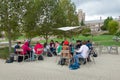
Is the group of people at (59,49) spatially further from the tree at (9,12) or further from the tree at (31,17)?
the tree at (31,17)

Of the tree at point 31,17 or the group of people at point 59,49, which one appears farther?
the tree at point 31,17

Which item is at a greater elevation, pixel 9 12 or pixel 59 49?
pixel 9 12

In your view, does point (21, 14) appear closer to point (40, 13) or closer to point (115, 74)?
point (40, 13)

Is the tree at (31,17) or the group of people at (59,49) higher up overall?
the tree at (31,17)

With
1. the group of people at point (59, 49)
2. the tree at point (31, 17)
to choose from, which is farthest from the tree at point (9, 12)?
the group of people at point (59, 49)

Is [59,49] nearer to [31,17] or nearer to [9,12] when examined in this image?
[9,12]

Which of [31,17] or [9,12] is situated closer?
[9,12]

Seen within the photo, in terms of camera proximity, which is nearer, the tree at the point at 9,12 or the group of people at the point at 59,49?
the group of people at the point at 59,49

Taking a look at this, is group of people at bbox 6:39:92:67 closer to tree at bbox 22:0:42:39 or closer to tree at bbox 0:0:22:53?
tree at bbox 0:0:22:53

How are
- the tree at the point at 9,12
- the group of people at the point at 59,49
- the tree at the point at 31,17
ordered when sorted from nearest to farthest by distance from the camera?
the group of people at the point at 59,49 → the tree at the point at 9,12 → the tree at the point at 31,17

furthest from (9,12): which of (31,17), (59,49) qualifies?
(59,49)

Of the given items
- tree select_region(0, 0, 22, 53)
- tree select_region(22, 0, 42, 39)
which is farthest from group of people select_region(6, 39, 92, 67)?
tree select_region(22, 0, 42, 39)

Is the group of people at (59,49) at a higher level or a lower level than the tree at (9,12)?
lower

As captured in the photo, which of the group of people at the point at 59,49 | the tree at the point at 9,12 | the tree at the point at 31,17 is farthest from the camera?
the tree at the point at 31,17
